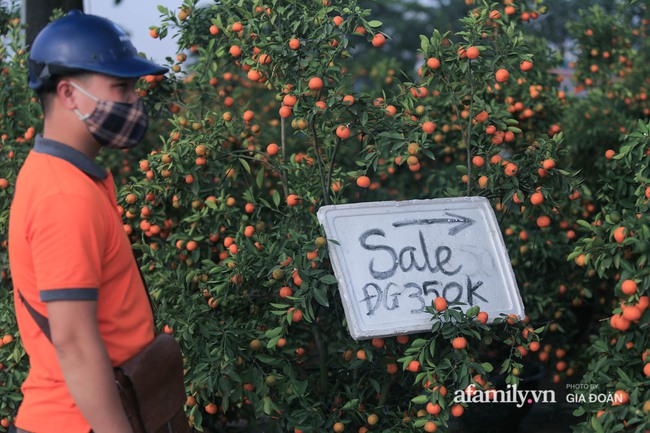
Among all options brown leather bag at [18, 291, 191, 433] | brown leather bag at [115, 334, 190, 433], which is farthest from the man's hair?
brown leather bag at [115, 334, 190, 433]

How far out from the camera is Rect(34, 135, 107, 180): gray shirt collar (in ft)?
5.90

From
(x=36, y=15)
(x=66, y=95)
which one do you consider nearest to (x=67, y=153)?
(x=66, y=95)

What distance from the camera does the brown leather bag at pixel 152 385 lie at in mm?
1835

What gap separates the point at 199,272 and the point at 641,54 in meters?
4.11

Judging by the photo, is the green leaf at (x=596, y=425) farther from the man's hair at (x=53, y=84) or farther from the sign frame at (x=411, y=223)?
the man's hair at (x=53, y=84)

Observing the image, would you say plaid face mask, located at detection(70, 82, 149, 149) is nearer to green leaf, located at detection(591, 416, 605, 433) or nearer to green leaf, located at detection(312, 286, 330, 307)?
green leaf, located at detection(312, 286, 330, 307)

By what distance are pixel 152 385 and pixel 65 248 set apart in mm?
440

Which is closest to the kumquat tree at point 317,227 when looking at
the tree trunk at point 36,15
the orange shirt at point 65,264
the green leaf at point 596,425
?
the green leaf at point 596,425

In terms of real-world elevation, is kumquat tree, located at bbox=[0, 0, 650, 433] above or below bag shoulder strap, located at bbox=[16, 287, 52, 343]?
below

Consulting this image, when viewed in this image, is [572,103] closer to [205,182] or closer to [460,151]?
[460,151]

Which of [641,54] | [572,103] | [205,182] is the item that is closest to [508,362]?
[205,182]

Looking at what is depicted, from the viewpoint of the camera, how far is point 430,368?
3000mm

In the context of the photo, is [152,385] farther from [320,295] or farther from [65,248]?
[320,295]

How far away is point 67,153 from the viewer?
180 centimetres
